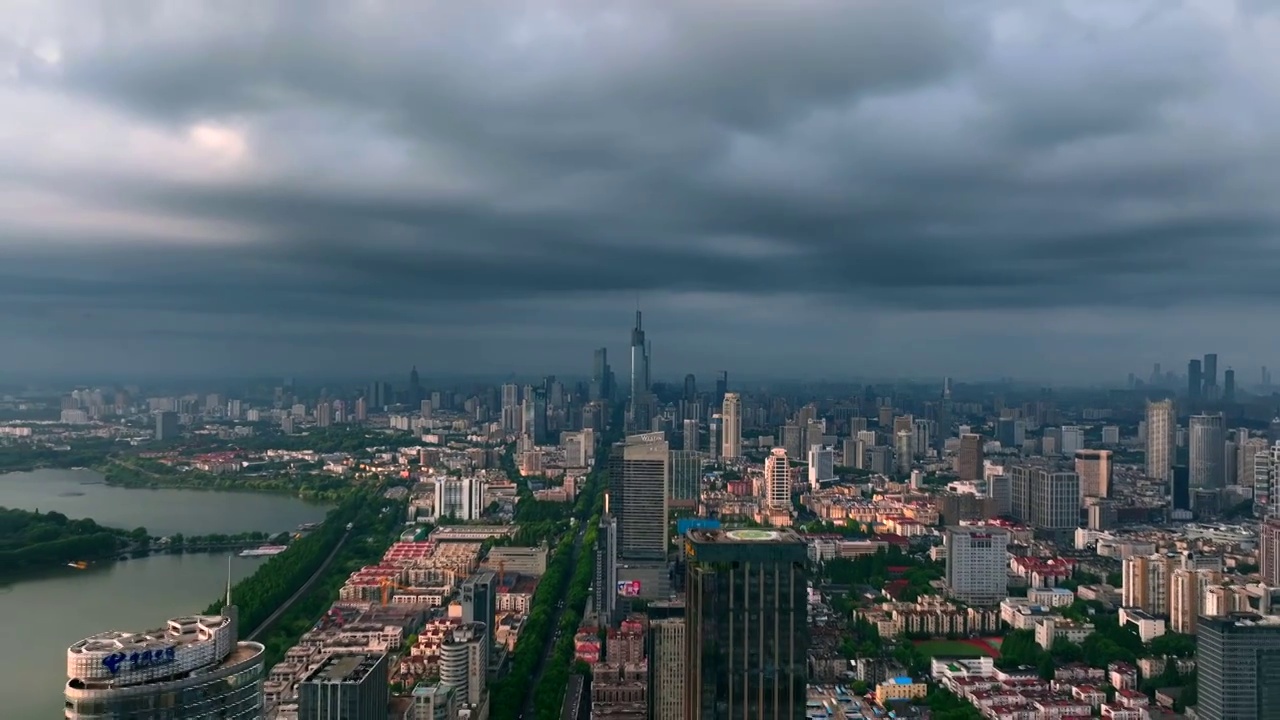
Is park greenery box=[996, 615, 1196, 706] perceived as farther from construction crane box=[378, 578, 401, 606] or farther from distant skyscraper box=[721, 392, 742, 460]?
distant skyscraper box=[721, 392, 742, 460]

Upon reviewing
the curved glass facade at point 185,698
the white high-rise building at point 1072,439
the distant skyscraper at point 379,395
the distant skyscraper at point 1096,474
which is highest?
the distant skyscraper at point 379,395

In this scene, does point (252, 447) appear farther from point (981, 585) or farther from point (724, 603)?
point (724, 603)

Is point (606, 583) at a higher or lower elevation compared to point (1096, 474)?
lower

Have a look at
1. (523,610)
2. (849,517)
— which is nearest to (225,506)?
(523,610)

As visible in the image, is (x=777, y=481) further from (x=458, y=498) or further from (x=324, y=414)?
(x=324, y=414)

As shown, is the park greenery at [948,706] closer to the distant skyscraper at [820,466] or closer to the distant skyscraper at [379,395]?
the distant skyscraper at [820,466]

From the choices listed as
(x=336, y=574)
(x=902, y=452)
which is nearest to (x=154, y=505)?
(x=336, y=574)

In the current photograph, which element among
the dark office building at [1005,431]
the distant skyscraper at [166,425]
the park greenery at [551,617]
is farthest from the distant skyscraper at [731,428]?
the distant skyscraper at [166,425]
